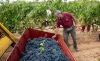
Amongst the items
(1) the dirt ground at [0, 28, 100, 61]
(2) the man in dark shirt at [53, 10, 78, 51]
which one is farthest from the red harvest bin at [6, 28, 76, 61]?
(1) the dirt ground at [0, 28, 100, 61]

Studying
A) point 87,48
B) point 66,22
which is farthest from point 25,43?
point 87,48

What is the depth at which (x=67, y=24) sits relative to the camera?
8.14 m

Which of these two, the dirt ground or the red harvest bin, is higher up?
the red harvest bin

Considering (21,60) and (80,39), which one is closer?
(21,60)

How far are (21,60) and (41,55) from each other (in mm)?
620

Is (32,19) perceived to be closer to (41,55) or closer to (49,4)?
(49,4)

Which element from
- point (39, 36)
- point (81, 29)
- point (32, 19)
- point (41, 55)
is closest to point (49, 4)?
point (32, 19)

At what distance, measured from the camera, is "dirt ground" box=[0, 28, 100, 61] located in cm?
817

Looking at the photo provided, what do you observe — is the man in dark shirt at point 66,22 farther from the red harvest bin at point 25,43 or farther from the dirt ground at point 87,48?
the dirt ground at point 87,48

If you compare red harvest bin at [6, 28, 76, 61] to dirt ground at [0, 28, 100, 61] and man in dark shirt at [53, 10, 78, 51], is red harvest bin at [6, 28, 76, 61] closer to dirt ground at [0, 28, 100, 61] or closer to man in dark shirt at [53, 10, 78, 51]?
man in dark shirt at [53, 10, 78, 51]

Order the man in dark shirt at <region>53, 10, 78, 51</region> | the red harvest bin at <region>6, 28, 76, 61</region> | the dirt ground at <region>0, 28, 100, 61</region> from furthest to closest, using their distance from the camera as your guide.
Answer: the dirt ground at <region>0, 28, 100, 61</region> → the man in dark shirt at <region>53, 10, 78, 51</region> → the red harvest bin at <region>6, 28, 76, 61</region>

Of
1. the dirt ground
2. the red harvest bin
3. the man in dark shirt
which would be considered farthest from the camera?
the dirt ground

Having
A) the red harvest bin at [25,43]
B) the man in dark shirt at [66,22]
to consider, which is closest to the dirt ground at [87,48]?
the man in dark shirt at [66,22]

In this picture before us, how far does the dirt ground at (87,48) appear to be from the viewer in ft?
26.8
